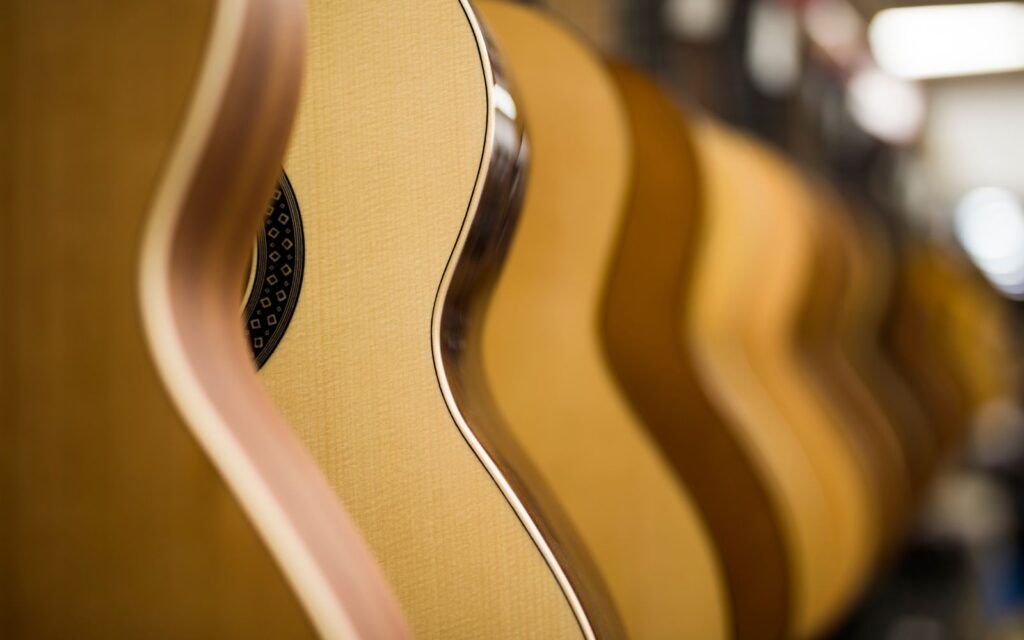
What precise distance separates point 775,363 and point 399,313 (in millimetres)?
1413

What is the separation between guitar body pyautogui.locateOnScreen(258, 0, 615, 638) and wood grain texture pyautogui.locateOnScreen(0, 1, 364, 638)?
20 centimetres

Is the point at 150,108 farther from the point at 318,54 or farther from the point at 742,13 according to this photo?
the point at 742,13

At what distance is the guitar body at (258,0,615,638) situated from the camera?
0.72 meters

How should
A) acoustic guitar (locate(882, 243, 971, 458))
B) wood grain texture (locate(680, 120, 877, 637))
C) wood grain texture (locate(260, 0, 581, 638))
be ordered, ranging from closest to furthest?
1. wood grain texture (locate(260, 0, 581, 638))
2. wood grain texture (locate(680, 120, 877, 637))
3. acoustic guitar (locate(882, 243, 971, 458))

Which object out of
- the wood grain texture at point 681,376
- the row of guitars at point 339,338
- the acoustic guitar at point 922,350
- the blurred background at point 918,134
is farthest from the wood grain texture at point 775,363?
the acoustic guitar at point 922,350

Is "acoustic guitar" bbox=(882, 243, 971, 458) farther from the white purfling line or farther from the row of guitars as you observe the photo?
the white purfling line

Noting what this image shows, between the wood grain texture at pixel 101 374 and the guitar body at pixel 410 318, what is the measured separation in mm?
203

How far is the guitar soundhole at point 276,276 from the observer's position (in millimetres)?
733

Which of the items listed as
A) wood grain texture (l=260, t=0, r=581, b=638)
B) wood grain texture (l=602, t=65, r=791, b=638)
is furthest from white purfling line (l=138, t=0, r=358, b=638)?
wood grain texture (l=602, t=65, r=791, b=638)

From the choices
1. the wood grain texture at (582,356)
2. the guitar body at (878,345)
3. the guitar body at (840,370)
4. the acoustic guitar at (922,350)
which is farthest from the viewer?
the acoustic guitar at (922,350)

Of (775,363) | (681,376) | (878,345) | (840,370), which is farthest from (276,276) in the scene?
(878,345)

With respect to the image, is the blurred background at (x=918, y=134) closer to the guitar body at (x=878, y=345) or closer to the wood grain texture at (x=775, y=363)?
the guitar body at (x=878, y=345)

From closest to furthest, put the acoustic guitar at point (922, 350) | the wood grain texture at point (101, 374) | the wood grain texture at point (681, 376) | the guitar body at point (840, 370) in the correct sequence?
the wood grain texture at point (101, 374) → the wood grain texture at point (681, 376) → the guitar body at point (840, 370) → the acoustic guitar at point (922, 350)

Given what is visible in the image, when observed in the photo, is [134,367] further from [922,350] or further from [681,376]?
[922,350]
